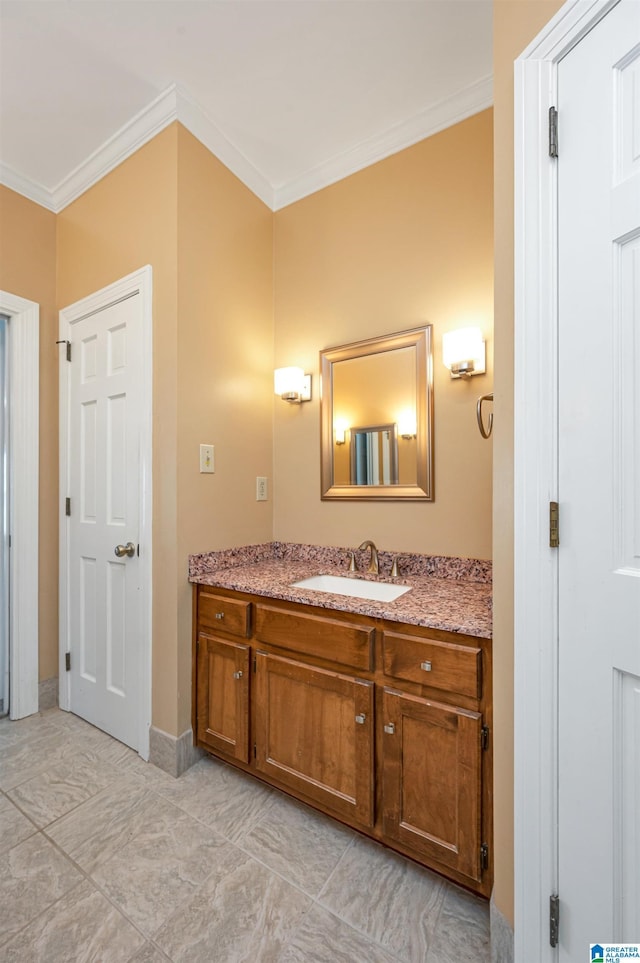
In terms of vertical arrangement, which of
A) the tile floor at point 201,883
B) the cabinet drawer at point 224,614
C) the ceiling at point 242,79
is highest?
the ceiling at point 242,79

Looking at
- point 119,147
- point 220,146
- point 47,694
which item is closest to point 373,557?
point 47,694

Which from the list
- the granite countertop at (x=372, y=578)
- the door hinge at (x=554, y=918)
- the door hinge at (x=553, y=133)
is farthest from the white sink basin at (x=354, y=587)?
the door hinge at (x=553, y=133)

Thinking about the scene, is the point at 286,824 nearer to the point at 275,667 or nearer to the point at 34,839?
the point at 275,667

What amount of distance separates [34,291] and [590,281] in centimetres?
271

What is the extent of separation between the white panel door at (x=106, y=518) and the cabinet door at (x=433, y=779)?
1.22 meters

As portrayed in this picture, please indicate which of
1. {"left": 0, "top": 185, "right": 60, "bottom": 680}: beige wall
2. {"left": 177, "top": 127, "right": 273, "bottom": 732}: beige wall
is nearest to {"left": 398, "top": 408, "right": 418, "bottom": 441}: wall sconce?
{"left": 177, "top": 127, "right": 273, "bottom": 732}: beige wall

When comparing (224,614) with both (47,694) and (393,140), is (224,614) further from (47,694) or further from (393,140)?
(393,140)

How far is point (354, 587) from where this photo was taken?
6.27ft

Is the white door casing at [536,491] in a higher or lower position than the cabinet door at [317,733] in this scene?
higher

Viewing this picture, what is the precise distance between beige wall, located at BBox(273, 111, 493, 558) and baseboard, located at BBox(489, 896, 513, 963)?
1087 mm

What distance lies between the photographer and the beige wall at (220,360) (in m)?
1.88

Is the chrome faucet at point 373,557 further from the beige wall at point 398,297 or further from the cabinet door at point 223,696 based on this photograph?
the cabinet door at point 223,696

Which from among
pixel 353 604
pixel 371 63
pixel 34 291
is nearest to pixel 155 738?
pixel 353 604

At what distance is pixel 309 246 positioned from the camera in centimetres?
230
